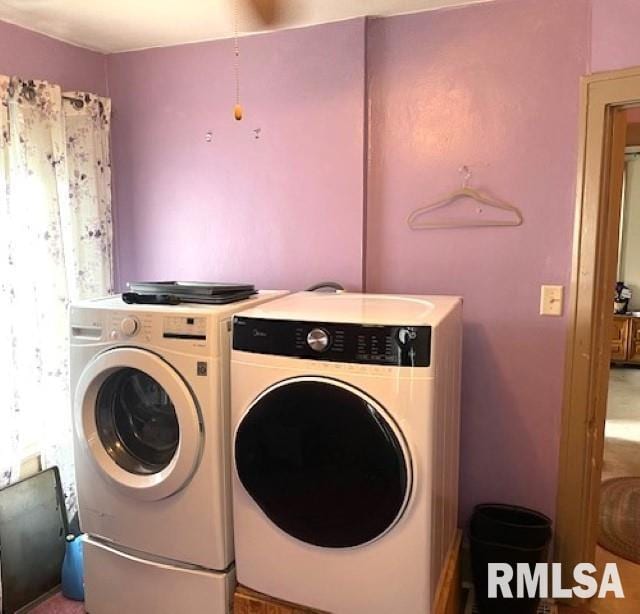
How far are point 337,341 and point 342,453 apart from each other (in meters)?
0.31

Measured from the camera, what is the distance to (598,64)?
1.95 m

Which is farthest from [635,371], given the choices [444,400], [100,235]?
[100,235]

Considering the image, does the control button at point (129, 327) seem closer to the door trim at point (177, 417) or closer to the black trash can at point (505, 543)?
the door trim at point (177, 417)

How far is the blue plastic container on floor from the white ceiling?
2.06 meters

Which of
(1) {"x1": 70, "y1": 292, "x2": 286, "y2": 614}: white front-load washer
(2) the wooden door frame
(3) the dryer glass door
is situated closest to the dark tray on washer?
(1) {"x1": 70, "y1": 292, "x2": 286, "y2": 614}: white front-load washer

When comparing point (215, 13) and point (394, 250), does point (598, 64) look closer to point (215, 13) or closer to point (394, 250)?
point (394, 250)

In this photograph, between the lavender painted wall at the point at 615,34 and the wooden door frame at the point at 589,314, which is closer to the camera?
the lavender painted wall at the point at 615,34

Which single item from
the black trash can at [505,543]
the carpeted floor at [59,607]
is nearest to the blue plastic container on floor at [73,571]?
the carpeted floor at [59,607]

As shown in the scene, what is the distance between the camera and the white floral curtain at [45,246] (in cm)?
217

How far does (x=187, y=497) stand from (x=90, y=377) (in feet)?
1.65

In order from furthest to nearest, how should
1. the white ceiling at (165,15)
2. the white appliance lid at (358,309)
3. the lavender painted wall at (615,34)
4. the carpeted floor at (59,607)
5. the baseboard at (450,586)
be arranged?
the carpeted floor at (59,607), the white ceiling at (165,15), the lavender painted wall at (615,34), the baseboard at (450,586), the white appliance lid at (358,309)

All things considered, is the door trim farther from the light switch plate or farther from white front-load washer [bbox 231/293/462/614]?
the light switch plate

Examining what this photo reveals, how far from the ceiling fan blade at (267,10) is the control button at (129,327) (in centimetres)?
125

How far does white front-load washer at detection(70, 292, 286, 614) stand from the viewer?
1.73 metres
